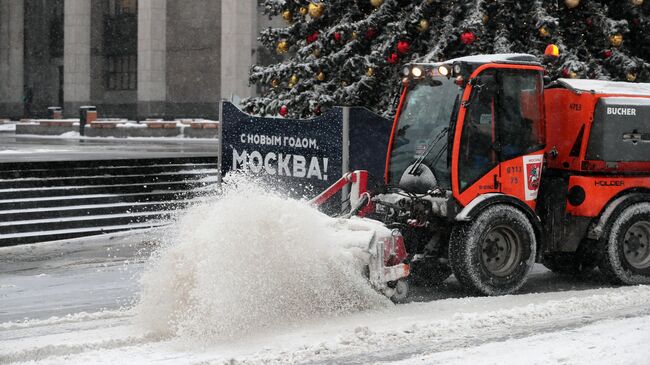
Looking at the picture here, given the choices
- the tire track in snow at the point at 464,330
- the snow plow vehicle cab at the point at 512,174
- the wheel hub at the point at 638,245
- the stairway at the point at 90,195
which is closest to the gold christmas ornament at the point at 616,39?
the snow plow vehicle cab at the point at 512,174

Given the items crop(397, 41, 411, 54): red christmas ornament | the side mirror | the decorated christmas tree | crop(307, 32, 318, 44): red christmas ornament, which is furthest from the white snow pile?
crop(307, 32, 318, 44): red christmas ornament

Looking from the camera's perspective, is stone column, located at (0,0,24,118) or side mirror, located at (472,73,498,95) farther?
stone column, located at (0,0,24,118)

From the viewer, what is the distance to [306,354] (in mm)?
6406

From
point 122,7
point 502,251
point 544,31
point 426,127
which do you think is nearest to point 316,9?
point 544,31

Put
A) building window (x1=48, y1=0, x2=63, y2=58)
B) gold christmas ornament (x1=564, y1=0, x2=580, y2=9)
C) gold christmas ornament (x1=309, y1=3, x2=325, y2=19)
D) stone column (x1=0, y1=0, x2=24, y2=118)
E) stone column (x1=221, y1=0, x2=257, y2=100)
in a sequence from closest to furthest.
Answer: gold christmas ornament (x1=564, y1=0, x2=580, y2=9)
gold christmas ornament (x1=309, y1=3, x2=325, y2=19)
stone column (x1=221, y1=0, x2=257, y2=100)
stone column (x1=0, y1=0, x2=24, y2=118)
building window (x1=48, y1=0, x2=63, y2=58)

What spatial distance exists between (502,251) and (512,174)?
2.50ft

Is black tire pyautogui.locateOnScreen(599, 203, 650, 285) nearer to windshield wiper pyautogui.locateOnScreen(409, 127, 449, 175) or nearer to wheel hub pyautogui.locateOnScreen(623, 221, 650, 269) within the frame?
wheel hub pyautogui.locateOnScreen(623, 221, 650, 269)

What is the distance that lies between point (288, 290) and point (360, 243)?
29.4 inches

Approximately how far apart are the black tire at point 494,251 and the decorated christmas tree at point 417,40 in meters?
4.25

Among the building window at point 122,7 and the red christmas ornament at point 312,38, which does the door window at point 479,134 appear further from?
the building window at point 122,7

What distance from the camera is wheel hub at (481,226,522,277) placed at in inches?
336

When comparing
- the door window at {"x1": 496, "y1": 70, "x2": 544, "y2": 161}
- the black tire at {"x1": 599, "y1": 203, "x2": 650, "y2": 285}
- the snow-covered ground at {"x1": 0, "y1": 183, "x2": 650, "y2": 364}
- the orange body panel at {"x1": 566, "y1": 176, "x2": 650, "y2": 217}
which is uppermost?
the door window at {"x1": 496, "y1": 70, "x2": 544, "y2": 161}

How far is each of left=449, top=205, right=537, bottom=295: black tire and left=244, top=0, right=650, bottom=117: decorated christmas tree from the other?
13.9 feet

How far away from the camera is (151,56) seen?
42.4 meters
